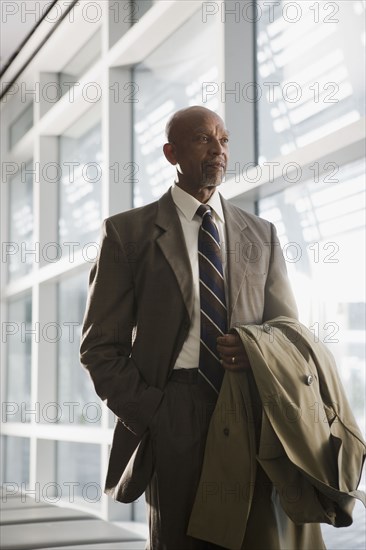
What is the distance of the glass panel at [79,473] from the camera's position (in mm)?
5215

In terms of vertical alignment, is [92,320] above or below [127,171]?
below

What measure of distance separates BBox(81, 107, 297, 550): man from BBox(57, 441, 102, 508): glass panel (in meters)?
3.01

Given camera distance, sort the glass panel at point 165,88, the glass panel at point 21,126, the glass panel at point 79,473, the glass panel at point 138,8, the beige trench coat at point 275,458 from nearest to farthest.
→ the beige trench coat at point 275,458
the glass panel at point 165,88
the glass panel at point 138,8
the glass panel at point 79,473
the glass panel at point 21,126

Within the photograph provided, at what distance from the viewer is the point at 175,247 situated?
221 cm

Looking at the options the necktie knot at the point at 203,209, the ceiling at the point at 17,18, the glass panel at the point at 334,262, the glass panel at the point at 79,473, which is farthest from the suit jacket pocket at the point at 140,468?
the ceiling at the point at 17,18

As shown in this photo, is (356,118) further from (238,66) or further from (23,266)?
(23,266)

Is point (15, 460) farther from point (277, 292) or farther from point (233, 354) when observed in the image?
point (233, 354)

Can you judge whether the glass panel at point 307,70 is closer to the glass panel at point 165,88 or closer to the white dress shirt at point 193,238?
the glass panel at point 165,88

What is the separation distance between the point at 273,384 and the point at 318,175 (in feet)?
4.18

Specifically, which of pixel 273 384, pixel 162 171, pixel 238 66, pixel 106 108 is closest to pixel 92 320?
pixel 273 384

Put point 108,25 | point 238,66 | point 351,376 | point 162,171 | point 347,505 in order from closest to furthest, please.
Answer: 1. point 347,505
2. point 351,376
3. point 238,66
4. point 162,171
5. point 108,25

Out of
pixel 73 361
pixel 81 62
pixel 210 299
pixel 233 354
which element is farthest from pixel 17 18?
pixel 233 354

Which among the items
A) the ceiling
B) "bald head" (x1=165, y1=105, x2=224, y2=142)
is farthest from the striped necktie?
the ceiling

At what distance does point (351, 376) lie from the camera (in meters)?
2.92
